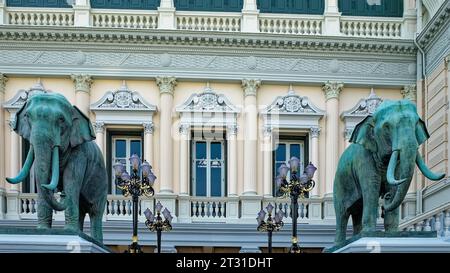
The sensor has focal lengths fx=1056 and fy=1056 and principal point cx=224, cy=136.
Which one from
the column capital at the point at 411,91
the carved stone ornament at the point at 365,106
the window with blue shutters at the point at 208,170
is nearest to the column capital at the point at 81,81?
the window with blue shutters at the point at 208,170

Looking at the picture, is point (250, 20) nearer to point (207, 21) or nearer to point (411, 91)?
point (207, 21)

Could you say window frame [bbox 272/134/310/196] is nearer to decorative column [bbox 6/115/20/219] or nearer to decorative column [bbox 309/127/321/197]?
decorative column [bbox 309/127/321/197]

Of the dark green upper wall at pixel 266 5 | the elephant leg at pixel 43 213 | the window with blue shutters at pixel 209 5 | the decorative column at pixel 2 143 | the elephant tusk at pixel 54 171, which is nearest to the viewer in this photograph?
the elephant tusk at pixel 54 171

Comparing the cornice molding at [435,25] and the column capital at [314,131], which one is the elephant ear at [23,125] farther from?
the column capital at [314,131]

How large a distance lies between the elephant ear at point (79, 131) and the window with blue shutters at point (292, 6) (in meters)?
14.0

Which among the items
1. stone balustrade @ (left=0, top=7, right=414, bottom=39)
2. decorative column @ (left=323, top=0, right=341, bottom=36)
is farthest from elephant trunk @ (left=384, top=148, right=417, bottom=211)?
decorative column @ (left=323, top=0, right=341, bottom=36)

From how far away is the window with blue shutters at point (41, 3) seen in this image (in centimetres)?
2342

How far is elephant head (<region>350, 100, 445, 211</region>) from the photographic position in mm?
9641

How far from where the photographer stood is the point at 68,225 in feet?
32.0

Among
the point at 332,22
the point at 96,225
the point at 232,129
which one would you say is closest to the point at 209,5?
the point at 332,22

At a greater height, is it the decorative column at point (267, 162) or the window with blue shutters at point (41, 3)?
the window with blue shutters at point (41, 3)

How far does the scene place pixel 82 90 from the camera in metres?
23.1
